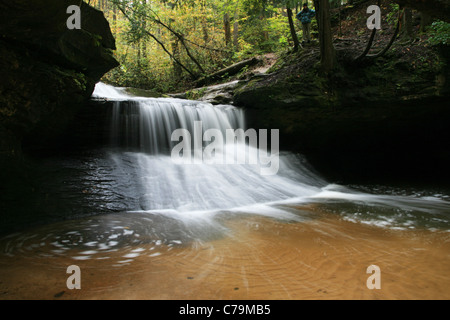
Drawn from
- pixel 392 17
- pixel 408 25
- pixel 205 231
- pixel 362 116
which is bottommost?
pixel 205 231

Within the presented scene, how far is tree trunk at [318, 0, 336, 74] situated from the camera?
756 cm

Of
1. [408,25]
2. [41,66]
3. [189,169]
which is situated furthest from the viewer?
[408,25]

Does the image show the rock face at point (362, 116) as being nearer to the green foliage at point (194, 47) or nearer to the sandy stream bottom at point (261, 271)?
the sandy stream bottom at point (261, 271)

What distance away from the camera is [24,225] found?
4.25 meters

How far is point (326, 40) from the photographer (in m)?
7.75

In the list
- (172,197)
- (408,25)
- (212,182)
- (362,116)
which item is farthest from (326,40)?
(172,197)

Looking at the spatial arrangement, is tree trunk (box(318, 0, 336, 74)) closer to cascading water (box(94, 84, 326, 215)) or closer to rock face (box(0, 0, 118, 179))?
cascading water (box(94, 84, 326, 215))

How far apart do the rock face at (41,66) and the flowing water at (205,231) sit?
934mm

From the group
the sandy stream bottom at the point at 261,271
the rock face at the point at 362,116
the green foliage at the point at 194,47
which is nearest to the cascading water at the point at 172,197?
the sandy stream bottom at the point at 261,271

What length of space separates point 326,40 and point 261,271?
7399mm

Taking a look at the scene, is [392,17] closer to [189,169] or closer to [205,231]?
[189,169]

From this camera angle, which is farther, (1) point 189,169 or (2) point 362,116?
(2) point 362,116

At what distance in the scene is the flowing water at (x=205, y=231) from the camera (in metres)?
2.16
